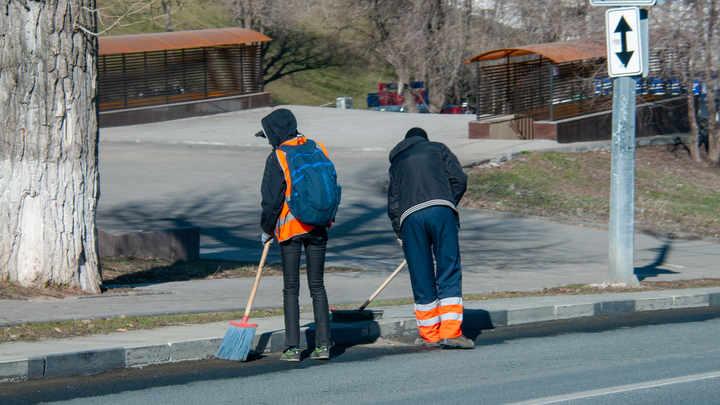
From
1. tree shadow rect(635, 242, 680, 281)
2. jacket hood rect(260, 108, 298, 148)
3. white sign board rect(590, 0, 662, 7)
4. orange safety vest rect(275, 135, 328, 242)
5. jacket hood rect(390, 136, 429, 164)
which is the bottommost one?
tree shadow rect(635, 242, 680, 281)

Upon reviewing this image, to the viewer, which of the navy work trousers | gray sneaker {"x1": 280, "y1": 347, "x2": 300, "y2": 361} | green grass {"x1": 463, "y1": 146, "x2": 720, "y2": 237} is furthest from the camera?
green grass {"x1": 463, "y1": 146, "x2": 720, "y2": 237}

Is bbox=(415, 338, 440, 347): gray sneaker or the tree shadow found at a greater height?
bbox=(415, 338, 440, 347): gray sneaker

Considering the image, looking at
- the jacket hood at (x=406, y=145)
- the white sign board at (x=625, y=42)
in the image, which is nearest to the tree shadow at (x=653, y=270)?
the white sign board at (x=625, y=42)

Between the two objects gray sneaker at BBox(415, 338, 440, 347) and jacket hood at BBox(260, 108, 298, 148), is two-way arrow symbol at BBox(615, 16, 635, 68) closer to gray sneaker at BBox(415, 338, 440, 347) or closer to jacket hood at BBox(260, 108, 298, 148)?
gray sneaker at BBox(415, 338, 440, 347)

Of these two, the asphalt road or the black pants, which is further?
the black pants

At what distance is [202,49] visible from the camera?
95.0 ft

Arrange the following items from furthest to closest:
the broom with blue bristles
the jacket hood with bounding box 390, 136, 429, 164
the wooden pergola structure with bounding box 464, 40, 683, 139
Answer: the wooden pergola structure with bounding box 464, 40, 683, 139, the jacket hood with bounding box 390, 136, 429, 164, the broom with blue bristles

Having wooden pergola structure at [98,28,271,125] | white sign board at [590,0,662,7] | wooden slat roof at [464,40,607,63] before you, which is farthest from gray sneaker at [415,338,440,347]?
wooden pergola structure at [98,28,271,125]

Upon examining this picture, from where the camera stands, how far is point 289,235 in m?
5.49

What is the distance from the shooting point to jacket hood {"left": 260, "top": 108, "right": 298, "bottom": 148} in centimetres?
557

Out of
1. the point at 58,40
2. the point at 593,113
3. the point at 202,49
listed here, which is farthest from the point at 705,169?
the point at 58,40

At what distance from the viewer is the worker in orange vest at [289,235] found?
17.9 feet

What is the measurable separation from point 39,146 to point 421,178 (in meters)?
4.03

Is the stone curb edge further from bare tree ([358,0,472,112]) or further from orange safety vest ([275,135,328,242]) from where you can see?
bare tree ([358,0,472,112])
